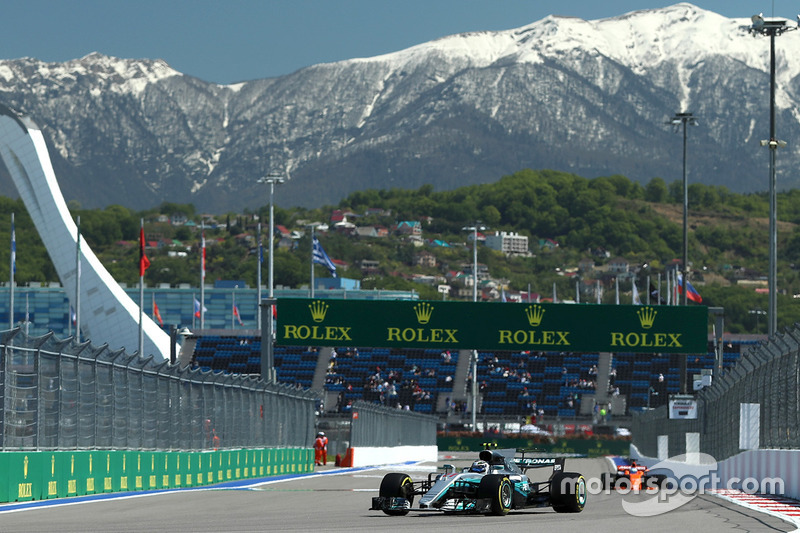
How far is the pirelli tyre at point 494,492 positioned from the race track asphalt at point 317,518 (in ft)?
0.51

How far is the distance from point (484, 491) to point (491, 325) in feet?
100

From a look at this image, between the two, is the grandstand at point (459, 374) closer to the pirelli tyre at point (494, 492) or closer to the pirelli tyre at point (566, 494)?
the pirelli tyre at point (566, 494)

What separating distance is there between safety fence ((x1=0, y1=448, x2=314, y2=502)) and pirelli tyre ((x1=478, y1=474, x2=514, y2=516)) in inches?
231

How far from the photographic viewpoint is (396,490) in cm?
1689

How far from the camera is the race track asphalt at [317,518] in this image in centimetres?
1458

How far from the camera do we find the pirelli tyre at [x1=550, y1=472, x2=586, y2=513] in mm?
17359

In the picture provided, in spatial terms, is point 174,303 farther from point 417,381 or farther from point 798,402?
point 798,402

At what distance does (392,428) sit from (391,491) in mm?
35755

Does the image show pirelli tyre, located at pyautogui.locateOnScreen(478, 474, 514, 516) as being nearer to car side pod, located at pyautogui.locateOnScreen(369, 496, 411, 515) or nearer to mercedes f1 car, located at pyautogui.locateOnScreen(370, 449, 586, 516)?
mercedes f1 car, located at pyautogui.locateOnScreen(370, 449, 586, 516)

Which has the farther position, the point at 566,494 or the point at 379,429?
the point at 379,429

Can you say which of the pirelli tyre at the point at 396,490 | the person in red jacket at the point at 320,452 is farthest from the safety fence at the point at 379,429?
the pirelli tyre at the point at 396,490

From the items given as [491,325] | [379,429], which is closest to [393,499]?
[491,325]

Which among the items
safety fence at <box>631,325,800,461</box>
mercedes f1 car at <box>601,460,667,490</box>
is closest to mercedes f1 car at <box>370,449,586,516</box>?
safety fence at <box>631,325,800,461</box>

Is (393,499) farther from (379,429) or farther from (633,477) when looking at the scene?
(379,429)
